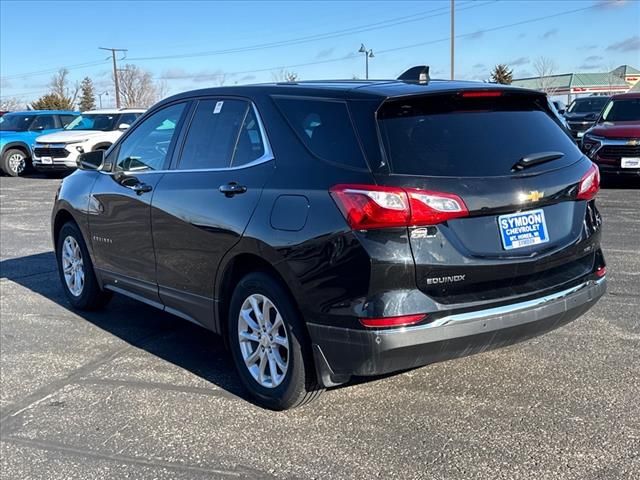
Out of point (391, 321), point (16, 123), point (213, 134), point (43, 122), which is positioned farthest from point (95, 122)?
point (391, 321)

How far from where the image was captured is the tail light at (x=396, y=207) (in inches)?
123

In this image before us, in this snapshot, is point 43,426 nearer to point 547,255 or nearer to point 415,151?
point 415,151

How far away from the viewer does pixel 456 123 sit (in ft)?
11.5

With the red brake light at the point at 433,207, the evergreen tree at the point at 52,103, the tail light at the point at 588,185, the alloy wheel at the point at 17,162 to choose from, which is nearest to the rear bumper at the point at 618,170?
the tail light at the point at 588,185

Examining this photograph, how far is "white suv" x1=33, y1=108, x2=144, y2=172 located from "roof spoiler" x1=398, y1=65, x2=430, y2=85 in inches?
585

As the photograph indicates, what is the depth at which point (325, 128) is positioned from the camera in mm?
3545

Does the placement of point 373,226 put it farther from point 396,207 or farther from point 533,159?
point 533,159

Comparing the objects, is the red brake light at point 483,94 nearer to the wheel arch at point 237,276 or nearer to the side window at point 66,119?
the wheel arch at point 237,276

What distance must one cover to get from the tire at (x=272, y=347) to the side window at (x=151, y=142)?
1362 mm

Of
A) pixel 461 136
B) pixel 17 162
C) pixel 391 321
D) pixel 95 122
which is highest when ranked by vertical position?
pixel 95 122

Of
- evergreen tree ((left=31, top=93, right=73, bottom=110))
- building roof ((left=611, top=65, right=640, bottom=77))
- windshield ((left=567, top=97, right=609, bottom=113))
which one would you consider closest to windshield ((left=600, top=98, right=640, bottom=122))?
windshield ((left=567, top=97, right=609, bottom=113))

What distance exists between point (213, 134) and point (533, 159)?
1953 mm

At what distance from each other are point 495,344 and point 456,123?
3.73 ft

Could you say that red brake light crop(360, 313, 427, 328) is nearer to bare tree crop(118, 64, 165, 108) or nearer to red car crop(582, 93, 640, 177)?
red car crop(582, 93, 640, 177)
